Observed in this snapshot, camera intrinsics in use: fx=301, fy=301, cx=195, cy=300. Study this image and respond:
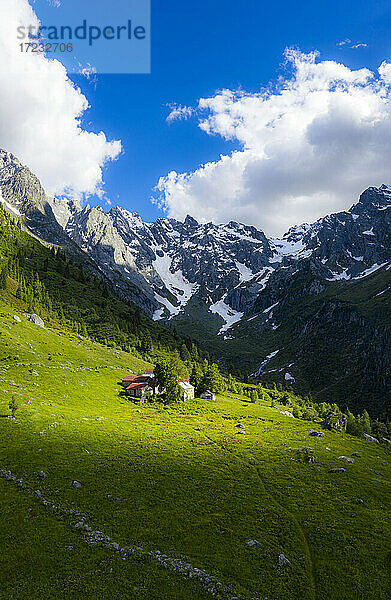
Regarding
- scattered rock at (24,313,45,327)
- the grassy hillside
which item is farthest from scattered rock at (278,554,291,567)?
scattered rock at (24,313,45,327)

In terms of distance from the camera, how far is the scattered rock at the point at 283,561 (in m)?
19.4

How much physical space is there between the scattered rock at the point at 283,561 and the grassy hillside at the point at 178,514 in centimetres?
15

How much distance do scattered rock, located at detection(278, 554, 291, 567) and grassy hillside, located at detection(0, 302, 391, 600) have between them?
153mm

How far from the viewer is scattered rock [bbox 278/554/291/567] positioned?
1940 cm

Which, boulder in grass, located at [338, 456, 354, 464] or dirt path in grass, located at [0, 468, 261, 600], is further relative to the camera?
boulder in grass, located at [338, 456, 354, 464]

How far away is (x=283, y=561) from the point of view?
19.5m

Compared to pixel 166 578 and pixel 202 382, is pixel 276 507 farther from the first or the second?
pixel 202 382

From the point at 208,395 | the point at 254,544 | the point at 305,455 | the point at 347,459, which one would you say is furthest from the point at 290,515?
the point at 208,395

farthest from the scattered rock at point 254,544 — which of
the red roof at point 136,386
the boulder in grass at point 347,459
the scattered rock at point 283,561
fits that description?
the red roof at point 136,386

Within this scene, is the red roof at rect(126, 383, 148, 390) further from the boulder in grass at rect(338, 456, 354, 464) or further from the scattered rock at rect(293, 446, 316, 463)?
the boulder in grass at rect(338, 456, 354, 464)

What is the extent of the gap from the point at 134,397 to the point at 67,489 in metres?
51.5

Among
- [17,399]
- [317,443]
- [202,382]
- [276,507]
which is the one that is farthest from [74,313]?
[276,507]

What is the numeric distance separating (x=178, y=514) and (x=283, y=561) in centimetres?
842

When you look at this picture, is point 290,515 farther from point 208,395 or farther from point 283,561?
point 208,395
